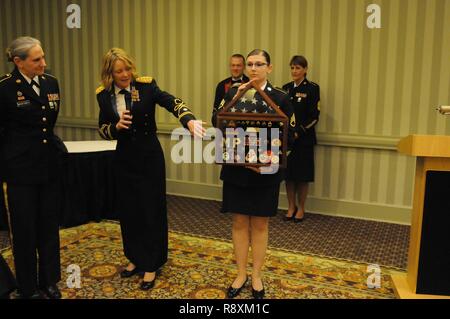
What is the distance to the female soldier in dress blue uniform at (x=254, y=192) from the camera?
2727 mm

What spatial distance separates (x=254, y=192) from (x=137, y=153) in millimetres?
879

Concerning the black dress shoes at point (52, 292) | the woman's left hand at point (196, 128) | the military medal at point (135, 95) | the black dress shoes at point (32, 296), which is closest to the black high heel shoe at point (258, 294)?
the woman's left hand at point (196, 128)

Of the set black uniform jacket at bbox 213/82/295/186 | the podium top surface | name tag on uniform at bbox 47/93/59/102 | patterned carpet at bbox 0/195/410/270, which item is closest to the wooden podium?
the podium top surface

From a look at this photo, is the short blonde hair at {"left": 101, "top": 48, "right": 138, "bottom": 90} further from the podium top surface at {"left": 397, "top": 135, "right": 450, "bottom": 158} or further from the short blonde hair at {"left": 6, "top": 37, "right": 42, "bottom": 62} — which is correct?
the podium top surface at {"left": 397, "top": 135, "right": 450, "bottom": 158}

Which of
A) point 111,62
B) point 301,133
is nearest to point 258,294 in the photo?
point 111,62

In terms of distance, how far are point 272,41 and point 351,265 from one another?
109 inches

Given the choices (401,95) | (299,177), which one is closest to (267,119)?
(299,177)

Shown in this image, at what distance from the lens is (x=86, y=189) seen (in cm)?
457

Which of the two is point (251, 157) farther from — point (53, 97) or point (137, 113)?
point (53, 97)

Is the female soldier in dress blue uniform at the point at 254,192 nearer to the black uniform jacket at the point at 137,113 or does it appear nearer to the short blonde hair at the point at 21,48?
the black uniform jacket at the point at 137,113

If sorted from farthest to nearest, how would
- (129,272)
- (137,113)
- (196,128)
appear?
1. (129,272)
2. (137,113)
3. (196,128)

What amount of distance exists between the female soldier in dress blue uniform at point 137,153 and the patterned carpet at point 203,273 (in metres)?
0.17

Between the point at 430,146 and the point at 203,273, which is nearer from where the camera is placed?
the point at 430,146

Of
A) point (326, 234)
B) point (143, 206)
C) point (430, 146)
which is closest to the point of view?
point (430, 146)
